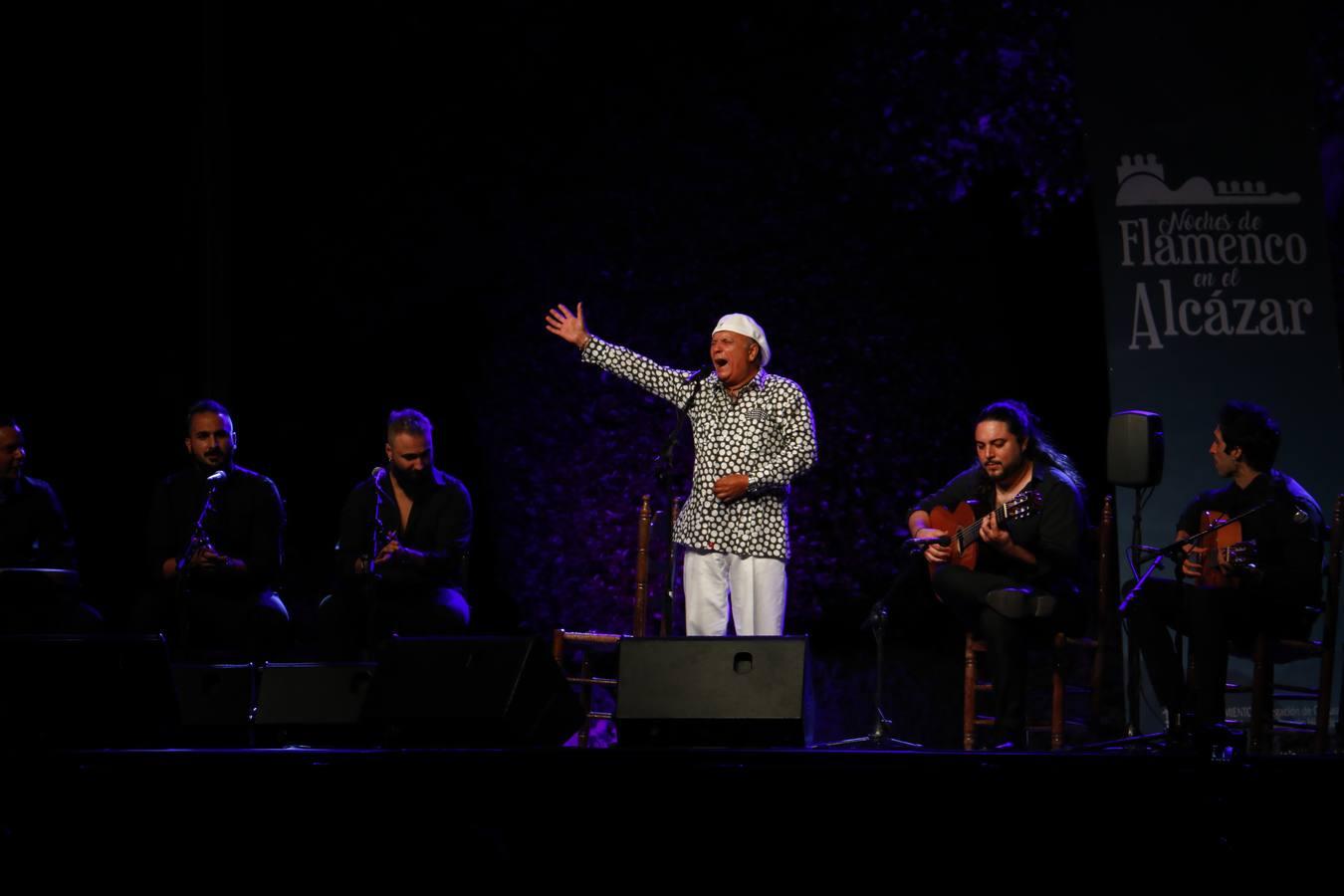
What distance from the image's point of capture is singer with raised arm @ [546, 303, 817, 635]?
5062 mm

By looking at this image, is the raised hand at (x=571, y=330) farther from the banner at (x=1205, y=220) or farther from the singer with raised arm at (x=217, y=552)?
the banner at (x=1205, y=220)

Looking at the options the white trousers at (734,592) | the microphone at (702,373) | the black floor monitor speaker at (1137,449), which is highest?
the microphone at (702,373)

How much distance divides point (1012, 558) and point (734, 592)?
1026 millimetres

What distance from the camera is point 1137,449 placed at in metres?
4.79

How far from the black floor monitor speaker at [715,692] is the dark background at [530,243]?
2.45 meters

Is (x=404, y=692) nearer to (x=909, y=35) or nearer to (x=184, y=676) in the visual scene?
(x=184, y=676)

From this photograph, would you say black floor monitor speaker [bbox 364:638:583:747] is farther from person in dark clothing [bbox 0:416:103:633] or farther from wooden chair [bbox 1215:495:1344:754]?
wooden chair [bbox 1215:495:1344:754]

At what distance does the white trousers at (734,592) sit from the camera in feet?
16.6

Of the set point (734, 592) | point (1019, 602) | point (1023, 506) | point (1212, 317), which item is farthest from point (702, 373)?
point (1212, 317)

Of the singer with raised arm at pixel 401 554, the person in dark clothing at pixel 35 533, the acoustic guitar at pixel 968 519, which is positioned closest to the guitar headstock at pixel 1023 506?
the acoustic guitar at pixel 968 519

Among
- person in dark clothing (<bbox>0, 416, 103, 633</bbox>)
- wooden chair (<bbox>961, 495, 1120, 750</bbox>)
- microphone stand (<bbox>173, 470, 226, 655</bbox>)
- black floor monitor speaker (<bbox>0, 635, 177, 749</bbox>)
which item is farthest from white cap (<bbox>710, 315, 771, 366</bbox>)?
person in dark clothing (<bbox>0, 416, 103, 633</bbox>)

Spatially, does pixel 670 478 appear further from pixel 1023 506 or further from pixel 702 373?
pixel 1023 506

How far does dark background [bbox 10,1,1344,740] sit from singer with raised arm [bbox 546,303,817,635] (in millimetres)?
1304

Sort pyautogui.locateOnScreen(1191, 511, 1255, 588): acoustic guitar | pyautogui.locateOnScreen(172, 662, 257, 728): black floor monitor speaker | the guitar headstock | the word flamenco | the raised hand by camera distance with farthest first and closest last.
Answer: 1. the word flamenco
2. the raised hand
3. the guitar headstock
4. pyautogui.locateOnScreen(1191, 511, 1255, 588): acoustic guitar
5. pyautogui.locateOnScreen(172, 662, 257, 728): black floor monitor speaker
